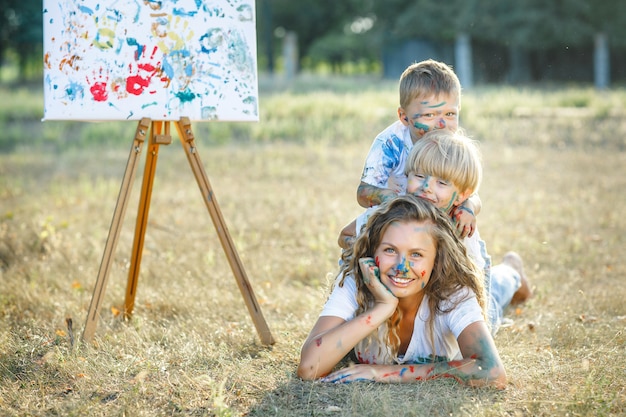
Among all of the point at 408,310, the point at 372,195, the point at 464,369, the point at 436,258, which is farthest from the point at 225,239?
the point at 464,369

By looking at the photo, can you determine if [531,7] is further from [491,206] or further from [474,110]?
[491,206]

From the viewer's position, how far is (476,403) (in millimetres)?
3305

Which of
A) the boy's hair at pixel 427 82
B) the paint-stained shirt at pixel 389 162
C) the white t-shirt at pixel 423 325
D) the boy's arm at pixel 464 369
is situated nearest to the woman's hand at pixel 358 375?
the boy's arm at pixel 464 369

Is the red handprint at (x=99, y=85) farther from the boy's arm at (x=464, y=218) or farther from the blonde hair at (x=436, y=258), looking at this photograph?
the boy's arm at (x=464, y=218)

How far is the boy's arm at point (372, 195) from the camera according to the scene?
3.73m

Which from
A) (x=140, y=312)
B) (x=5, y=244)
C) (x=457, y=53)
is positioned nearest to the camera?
(x=140, y=312)

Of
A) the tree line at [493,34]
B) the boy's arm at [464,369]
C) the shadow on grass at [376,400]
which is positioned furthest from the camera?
the tree line at [493,34]

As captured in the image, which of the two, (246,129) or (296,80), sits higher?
(296,80)

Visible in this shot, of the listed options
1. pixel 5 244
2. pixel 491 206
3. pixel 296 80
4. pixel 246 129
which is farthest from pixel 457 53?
pixel 5 244

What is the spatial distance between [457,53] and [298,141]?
1736 centimetres

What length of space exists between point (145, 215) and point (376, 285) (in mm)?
1661

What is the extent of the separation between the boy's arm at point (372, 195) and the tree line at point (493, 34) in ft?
73.9

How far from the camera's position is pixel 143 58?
4238 mm

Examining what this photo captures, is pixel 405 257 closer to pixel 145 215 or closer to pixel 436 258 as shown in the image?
pixel 436 258
